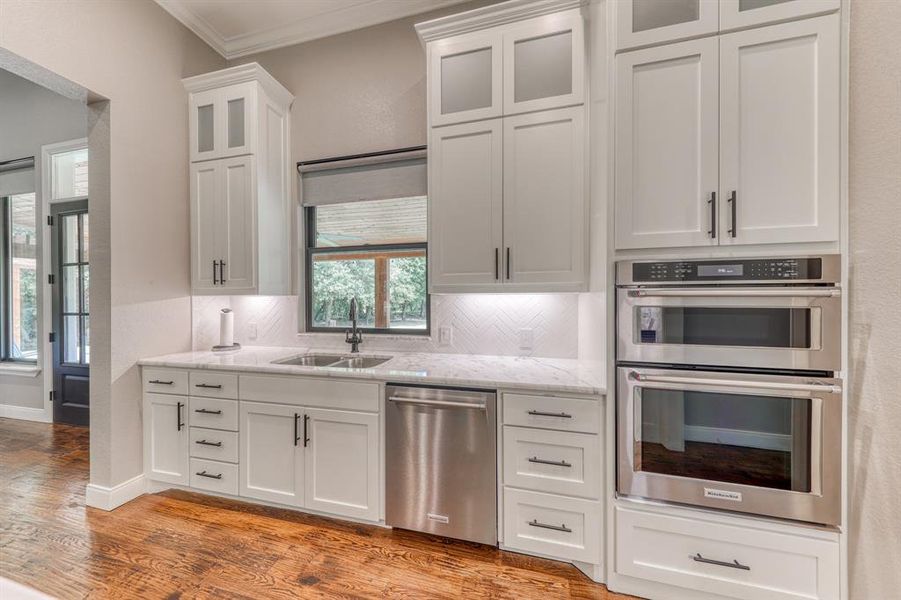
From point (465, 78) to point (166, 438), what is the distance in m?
3.00

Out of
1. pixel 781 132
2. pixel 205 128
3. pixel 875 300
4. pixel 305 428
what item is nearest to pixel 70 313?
pixel 205 128

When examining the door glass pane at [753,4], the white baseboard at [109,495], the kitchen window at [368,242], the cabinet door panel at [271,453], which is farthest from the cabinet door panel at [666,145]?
the white baseboard at [109,495]

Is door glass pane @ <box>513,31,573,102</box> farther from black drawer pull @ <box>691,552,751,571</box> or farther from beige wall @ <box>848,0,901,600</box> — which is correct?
black drawer pull @ <box>691,552,751,571</box>

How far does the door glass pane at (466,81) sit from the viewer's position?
7.32ft

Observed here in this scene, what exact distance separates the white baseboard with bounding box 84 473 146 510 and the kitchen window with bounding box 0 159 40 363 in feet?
8.94

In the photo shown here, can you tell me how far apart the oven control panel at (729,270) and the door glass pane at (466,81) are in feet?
4.35

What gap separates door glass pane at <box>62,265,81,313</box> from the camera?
3830 mm

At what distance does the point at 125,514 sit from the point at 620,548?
112 inches

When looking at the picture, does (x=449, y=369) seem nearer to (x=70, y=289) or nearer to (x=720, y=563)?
(x=720, y=563)

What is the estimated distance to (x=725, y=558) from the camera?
1.59 meters

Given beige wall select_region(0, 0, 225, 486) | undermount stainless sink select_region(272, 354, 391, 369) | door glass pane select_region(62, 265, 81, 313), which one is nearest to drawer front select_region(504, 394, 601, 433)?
undermount stainless sink select_region(272, 354, 391, 369)

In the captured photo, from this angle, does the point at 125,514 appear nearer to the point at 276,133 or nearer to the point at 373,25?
the point at 276,133

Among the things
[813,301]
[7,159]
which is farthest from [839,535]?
[7,159]

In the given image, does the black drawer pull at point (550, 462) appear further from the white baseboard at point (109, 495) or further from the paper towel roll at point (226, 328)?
the white baseboard at point (109, 495)
